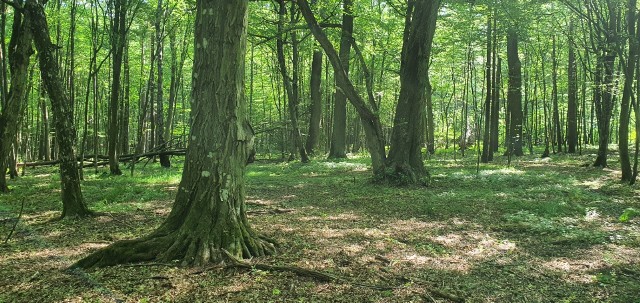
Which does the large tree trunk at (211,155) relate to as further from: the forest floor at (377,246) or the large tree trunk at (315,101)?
the large tree trunk at (315,101)

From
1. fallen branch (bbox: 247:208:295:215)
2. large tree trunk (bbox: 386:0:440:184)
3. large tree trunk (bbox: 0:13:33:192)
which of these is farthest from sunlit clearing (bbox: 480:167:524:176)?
large tree trunk (bbox: 0:13:33:192)

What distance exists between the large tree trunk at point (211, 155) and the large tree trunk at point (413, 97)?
744 centimetres

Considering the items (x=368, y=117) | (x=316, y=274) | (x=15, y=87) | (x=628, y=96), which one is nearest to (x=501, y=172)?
(x=628, y=96)

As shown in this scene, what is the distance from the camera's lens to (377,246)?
554 centimetres

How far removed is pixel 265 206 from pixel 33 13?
16.8 ft

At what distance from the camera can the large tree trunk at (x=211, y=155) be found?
459 centimetres

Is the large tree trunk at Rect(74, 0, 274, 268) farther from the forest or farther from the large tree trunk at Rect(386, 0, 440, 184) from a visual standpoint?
the large tree trunk at Rect(386, 0, 440, 184)

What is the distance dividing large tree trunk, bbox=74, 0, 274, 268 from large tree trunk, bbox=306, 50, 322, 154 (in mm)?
17754

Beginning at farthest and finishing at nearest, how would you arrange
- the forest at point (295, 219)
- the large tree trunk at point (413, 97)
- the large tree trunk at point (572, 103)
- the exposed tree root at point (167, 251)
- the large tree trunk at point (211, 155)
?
the large tree trunk at point (572, 103) → the large tree trunk at point (413, 97) → the large tree trunk at point (211, 155) → the exposed tree root at point (167, 251) → the forest at point (295, 219)

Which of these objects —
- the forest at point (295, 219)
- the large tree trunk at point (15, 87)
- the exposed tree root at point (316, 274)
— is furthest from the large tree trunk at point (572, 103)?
the large tree trunk at point (15, 87)

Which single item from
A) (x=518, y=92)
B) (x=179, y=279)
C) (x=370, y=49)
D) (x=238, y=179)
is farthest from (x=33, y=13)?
(x=518, y=92)

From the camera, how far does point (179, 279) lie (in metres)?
4.02

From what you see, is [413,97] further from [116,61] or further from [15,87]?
[15,87]

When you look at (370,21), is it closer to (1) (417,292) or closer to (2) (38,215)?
(2) (38,215)
